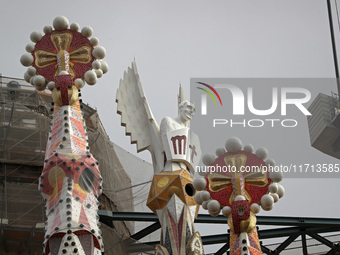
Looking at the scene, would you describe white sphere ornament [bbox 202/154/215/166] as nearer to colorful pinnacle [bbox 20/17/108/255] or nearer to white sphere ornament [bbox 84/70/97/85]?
colorful pinnacle [bbox 20/17/108/255]

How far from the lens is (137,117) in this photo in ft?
63.5

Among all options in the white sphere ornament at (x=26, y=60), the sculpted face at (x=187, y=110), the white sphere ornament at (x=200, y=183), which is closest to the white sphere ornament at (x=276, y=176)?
the white sphere ornament at (x=200, y=183)

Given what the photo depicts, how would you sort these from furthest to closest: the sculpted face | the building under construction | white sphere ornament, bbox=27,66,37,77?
Result: the building under construction, the sculpted face, white sphere ornament, bbox=27,66,37,77

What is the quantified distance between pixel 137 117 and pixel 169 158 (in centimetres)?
163

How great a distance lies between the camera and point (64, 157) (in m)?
14.2

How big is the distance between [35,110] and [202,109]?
17.0ft

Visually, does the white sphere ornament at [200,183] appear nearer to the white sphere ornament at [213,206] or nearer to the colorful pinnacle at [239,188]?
the colorful pinnacle at [239,188]

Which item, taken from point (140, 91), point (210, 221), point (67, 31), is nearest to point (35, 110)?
point (140, 91)

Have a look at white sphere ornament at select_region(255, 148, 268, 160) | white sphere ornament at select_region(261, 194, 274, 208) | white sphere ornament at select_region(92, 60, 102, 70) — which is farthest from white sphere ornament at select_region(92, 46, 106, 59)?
white sphere ornament at select_region(261, 194, 274, 208)

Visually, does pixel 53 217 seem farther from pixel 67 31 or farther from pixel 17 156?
pixel 17 156

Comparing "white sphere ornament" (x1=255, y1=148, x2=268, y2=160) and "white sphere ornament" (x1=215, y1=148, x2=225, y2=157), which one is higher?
"white sphere ornament" (x1=215, y1=148, x2=225, y2=157)

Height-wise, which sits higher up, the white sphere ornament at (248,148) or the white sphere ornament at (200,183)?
the white sphere ornament at (248,148)

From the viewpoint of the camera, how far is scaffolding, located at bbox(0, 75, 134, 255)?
19.6 m

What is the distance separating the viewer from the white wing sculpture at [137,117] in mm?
18641
